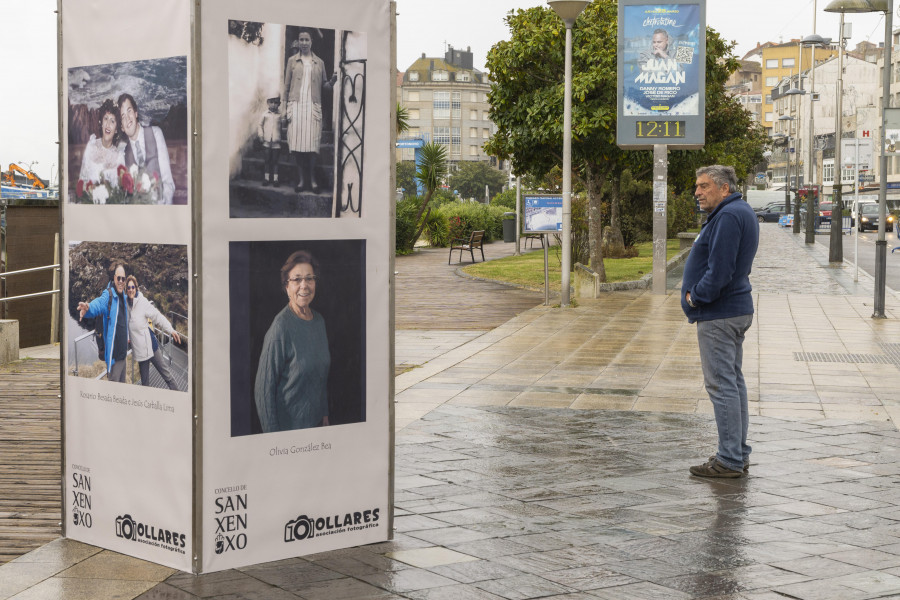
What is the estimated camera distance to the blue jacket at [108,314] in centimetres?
499

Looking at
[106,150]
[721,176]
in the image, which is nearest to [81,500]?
[106,150]

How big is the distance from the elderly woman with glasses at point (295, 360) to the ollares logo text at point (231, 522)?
310 mm

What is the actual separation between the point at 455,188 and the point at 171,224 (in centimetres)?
11547

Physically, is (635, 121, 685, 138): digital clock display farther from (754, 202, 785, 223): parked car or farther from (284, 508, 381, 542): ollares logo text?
(754, 202, 785, 223): parked car

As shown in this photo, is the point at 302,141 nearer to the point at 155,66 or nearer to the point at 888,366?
the point at 155,66

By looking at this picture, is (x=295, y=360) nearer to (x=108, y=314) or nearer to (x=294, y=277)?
(x=294, y=277)

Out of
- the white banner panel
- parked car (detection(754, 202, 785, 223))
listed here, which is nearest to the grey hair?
the white banner panel

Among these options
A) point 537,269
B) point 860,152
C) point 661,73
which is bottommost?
point 537,269

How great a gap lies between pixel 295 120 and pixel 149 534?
1828 mm

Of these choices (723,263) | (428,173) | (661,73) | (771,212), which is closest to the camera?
(723,263)

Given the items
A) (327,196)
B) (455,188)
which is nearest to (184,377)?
(327,196)

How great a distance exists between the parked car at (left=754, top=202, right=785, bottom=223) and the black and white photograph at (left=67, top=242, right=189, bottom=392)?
255 ft

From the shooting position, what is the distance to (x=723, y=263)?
6625mm

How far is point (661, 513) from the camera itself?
5.86 m
